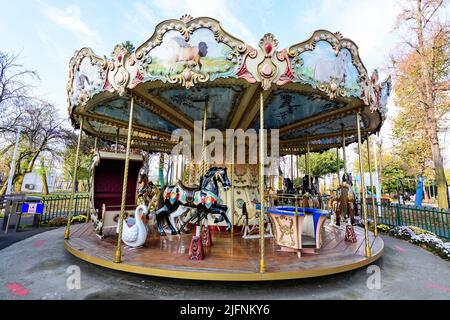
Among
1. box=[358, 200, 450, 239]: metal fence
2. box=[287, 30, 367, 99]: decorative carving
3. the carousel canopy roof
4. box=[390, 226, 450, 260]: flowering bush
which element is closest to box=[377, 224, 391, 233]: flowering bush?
box=[390, 226, 450, 260]: flowering bush

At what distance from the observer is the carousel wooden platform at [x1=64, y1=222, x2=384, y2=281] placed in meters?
3.26

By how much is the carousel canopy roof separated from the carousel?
2cm

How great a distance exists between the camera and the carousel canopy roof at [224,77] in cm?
347

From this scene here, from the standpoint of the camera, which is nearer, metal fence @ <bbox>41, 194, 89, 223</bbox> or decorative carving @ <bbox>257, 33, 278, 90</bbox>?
decorative carving @ <bbox>257, 33, 278, 90</bbox>

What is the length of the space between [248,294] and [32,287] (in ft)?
10.6

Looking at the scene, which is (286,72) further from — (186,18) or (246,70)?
(186,18)

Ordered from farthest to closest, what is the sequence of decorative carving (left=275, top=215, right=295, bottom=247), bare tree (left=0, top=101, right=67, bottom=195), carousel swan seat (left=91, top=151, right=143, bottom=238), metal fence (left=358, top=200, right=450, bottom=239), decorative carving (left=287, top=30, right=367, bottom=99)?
bare tree (left=0, top=101, right=67, bottom=195), metal fence (left=358, top=200, right=450, bottom=239), carousel swan seat (left=91, top=151, right=143, bottom=238), decorative carving (left=275, top=215, right=295, bottom=247), decorative carving (left=287, top=30, right=367, bottom=99)

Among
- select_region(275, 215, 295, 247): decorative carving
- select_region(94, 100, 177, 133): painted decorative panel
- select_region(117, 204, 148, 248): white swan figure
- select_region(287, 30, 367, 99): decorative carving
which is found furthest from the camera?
select_region(94, 100, 177, 133): painted decorative panel

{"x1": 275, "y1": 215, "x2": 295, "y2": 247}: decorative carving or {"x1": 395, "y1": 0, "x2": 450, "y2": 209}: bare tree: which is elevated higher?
{"x1": 395, "y1": 0, "x2": 450, "y2": 209}: bare tree

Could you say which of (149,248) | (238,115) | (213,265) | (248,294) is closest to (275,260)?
(248,294)

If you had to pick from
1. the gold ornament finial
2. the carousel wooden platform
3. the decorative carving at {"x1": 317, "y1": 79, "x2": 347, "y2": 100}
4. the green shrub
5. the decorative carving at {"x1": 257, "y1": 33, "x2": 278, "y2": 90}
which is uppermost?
the gold ornament finial

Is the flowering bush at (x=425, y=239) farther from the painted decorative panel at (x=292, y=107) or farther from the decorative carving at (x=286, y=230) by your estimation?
the painted decorative panel at (x=292, y=107)

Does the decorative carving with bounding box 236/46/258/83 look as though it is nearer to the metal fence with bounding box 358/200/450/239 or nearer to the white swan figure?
the white swan figure
